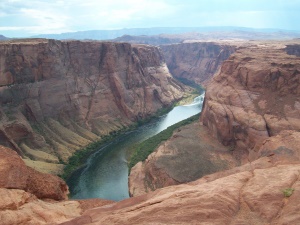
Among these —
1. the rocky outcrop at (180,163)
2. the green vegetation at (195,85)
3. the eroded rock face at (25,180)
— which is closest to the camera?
the eroded rock face at (25,180)

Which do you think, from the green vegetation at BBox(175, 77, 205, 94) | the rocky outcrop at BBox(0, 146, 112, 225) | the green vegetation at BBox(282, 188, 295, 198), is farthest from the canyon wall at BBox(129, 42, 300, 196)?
the green vegetation at BBox(175, 77, 205, 94)

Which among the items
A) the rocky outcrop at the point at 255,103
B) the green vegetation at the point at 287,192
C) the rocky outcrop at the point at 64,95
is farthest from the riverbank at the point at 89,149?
the green vegetation at the point at 287,192

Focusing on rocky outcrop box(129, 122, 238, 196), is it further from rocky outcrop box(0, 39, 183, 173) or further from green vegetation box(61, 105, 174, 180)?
rocky outcrop box(0, 39, 183, 173)

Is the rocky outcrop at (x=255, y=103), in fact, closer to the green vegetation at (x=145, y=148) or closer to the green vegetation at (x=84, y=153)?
the green vegetation at (x=145, y=148)

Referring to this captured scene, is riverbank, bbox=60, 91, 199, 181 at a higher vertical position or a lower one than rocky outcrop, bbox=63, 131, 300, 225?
lower

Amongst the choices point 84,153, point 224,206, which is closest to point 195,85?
point 84,153

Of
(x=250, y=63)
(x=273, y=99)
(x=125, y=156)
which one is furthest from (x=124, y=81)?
(x=273, y=99)

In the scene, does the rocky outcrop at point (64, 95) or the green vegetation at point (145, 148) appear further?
the rocky outcrop at point (64, 95)

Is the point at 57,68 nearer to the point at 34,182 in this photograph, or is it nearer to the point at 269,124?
the point at 269,124
